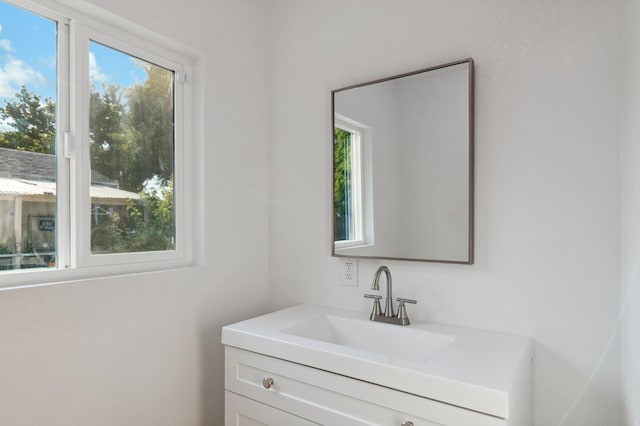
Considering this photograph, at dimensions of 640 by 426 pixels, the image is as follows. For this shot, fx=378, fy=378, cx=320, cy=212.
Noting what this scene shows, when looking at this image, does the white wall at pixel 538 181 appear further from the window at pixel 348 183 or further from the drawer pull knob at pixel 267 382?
the drawer pull knob at pixel 267 382

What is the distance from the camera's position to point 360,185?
5.83ft

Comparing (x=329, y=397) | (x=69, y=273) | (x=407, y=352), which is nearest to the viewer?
(x=329, y=397)

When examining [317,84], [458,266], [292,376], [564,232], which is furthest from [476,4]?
[292,376]

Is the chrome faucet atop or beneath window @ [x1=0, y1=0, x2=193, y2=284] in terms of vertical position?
beneath

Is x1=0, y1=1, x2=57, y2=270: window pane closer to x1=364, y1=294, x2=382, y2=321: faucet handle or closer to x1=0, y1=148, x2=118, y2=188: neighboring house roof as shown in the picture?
x1=0, y1=148, x2=118, y2=188: neighboring house roof

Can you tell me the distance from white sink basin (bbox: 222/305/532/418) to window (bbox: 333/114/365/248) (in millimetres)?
371

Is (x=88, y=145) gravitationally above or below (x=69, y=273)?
above

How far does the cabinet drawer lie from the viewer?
1.04 metres

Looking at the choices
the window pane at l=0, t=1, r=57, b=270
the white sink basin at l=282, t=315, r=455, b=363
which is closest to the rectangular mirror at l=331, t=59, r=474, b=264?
the white sink basin at l=282, t=315, r=455, b=363

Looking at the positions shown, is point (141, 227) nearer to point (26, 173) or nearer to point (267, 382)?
point (26, 173)

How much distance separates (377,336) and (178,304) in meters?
0.86

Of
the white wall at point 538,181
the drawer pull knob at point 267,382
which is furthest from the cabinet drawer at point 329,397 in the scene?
the white wall at point 538,181

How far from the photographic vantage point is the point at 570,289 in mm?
1310

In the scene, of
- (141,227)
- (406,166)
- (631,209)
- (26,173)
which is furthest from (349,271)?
(26,173)
